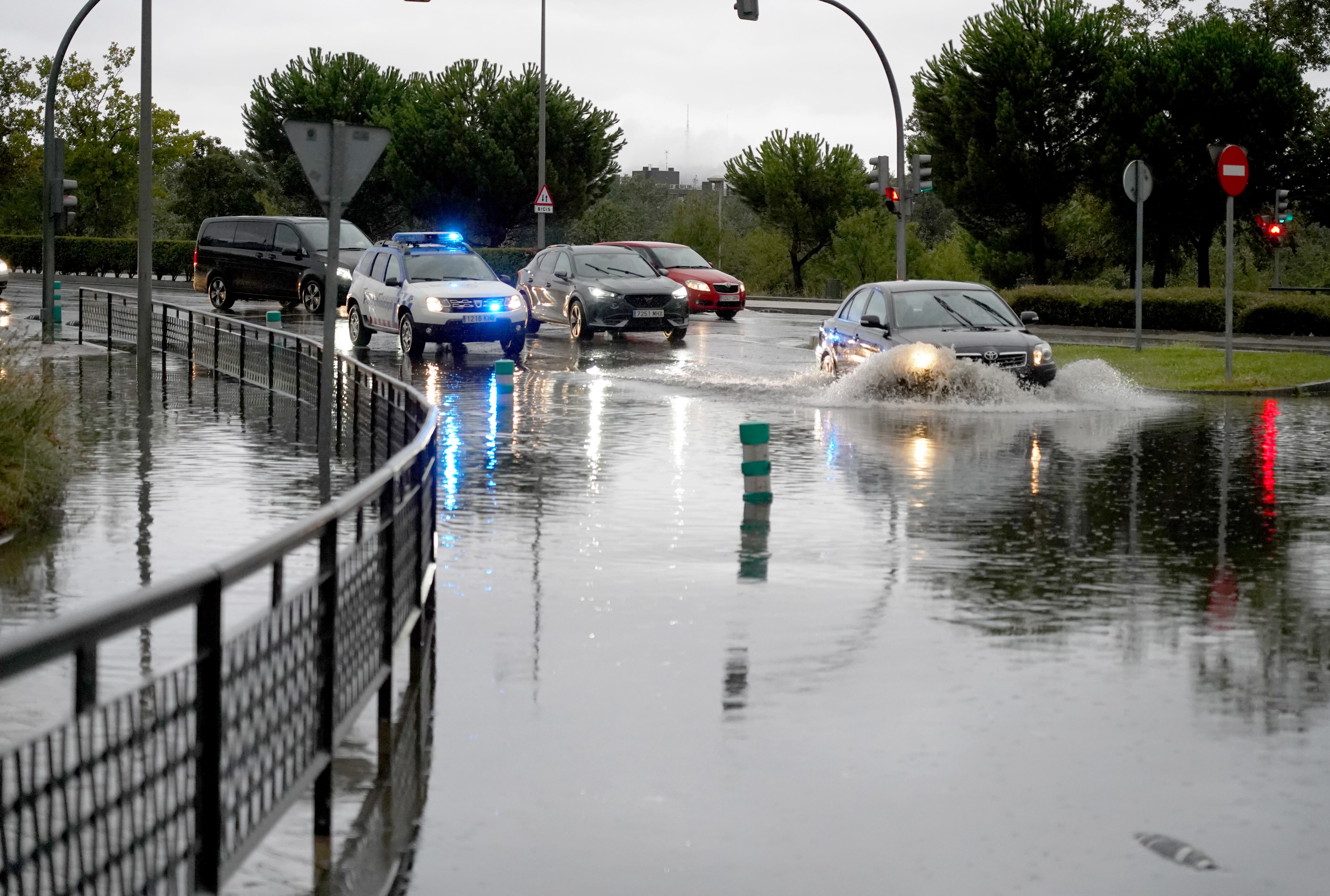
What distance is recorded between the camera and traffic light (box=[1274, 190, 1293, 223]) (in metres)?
41.8

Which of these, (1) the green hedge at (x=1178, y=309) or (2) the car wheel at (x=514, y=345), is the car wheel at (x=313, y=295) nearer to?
(2) the car wheel at (x=514, y=345)

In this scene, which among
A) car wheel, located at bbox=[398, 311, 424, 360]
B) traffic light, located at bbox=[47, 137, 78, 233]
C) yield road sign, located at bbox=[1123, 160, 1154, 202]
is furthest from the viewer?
car wheel, located at bbox=[398, 311, 424, 360]

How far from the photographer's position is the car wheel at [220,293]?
40031 mm

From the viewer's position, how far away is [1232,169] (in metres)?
23.1

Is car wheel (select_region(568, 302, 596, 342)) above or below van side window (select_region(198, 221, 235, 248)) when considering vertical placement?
below

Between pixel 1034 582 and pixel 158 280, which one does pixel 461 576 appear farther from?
pixel 158 280

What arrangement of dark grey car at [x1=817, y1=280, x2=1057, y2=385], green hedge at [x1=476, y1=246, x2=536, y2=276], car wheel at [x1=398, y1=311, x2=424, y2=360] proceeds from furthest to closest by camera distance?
green hedge at [x1=476, y1=246, x2=536, y2=276]
car wheel at [x1=398, y1=311, x2=424, y2=360]
dark grey car at [x1=817, y1=280, x2=1057, y2=385]

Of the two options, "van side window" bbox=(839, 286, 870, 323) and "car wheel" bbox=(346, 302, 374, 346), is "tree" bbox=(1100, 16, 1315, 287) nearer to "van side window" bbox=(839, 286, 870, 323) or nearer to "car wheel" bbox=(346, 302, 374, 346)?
"car wheel" bbox=(346, 302, 374, 346)

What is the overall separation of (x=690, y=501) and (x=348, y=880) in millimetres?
7859

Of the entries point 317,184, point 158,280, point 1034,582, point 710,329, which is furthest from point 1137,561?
point 158,280

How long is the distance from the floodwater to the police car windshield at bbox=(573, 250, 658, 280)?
18.5 meters

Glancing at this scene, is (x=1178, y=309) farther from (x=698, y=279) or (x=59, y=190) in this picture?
(x=59, y=190)

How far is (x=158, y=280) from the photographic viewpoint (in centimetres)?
5894

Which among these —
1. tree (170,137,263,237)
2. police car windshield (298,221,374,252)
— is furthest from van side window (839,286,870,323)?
tree (170,137,263,237)
